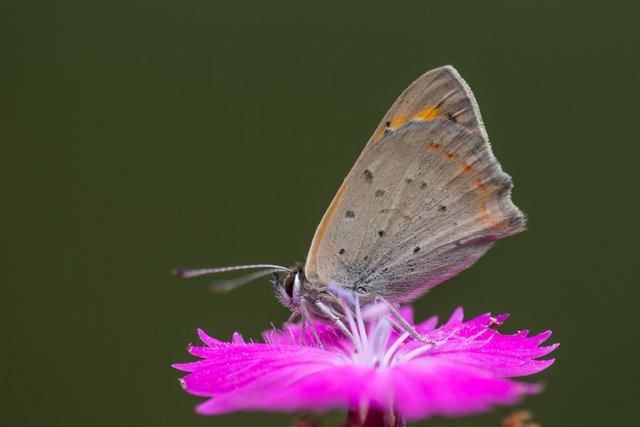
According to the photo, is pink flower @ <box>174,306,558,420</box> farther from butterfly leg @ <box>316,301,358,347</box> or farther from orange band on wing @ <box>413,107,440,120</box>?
orange band on wing @ <box>413,107,440,120</box>

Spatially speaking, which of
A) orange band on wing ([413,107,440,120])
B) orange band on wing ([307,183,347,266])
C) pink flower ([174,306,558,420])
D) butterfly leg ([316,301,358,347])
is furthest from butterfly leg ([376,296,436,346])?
orange band on wing ([413,107,440,120])

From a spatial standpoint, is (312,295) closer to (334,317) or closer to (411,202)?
(334,317)

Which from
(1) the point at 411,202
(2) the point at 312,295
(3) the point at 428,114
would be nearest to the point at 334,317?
(2) the point at 312,295

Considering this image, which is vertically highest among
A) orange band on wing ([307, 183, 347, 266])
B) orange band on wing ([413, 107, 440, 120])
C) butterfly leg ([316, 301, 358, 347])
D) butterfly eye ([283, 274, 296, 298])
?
orange band on wing ([413, 107, 440, 120])

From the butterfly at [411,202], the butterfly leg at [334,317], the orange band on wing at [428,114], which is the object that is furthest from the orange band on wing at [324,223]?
the orange band on wing at [428,114]

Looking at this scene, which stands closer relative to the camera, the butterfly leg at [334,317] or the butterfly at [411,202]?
the butterfly leg at [334,317]

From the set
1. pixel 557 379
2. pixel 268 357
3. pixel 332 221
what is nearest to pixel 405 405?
pixel 268 357

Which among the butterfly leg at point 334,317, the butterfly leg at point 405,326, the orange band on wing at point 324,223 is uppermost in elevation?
the orange band on wing at point 324,223

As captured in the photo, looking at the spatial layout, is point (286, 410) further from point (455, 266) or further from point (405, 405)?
point (455, 266)

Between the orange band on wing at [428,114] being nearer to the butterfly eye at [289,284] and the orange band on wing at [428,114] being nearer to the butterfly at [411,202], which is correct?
the butterfly at [411,202]
